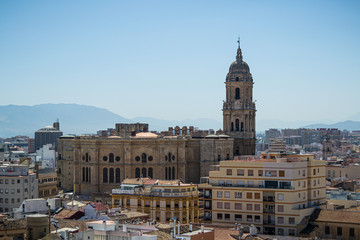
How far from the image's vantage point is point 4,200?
3073 inches

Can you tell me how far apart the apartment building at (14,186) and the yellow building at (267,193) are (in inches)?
1088

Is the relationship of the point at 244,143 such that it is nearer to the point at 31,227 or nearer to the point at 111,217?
the point at 111,217

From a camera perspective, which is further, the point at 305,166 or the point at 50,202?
the point at 50,202

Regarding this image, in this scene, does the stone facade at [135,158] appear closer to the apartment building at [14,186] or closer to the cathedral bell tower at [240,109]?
the cathedral bell tower at [240,109]

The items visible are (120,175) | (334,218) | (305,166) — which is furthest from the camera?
(120,175)

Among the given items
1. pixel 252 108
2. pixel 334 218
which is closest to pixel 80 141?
pixel 252 108

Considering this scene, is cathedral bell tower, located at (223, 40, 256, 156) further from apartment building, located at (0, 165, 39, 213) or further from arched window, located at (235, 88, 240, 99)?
apartment building, located at (0, 165, 39, 213)

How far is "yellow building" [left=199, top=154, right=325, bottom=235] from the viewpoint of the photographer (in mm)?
56719

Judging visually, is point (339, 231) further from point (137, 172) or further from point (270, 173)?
point (137, 172)

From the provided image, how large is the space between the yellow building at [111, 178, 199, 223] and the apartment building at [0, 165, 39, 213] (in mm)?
15057

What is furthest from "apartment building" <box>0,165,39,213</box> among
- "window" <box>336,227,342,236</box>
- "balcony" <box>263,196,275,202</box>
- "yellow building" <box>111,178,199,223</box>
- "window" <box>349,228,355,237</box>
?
"window" <box>349,228,355,237</box>

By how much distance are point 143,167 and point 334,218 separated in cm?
4254

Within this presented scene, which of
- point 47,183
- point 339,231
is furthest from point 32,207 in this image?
point 47,183

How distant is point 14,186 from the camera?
259 feet
